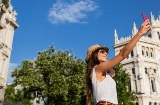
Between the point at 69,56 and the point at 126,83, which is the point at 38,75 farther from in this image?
the point at 126,83

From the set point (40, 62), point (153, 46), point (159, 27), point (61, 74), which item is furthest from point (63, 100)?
point (159, 27)

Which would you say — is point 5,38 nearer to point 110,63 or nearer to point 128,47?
point 110,63

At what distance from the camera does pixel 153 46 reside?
56.8m

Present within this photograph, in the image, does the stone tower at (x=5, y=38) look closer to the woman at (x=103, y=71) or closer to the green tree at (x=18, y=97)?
the green tree at (x=18, y=97)

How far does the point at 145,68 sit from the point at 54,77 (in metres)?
29.9

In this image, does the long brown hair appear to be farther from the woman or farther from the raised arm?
the raised arm

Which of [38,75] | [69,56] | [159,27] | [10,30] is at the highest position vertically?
[159,27]

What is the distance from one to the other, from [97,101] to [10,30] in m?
35.2

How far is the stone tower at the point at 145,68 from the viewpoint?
168 ft

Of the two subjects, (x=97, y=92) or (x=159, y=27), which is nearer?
(x=97, y=92)

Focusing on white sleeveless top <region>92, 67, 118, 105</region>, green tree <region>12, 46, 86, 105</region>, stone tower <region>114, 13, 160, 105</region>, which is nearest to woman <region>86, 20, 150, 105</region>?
white sleeveless top <region>92, 67, 118, 105</region>

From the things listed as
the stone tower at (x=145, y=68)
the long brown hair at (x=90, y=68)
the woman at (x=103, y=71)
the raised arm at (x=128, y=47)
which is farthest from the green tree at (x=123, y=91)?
the raised arm at (x=128, y=47)

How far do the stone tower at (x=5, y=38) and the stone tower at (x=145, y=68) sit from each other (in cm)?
2867

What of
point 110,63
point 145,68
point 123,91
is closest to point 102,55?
point 110,63
